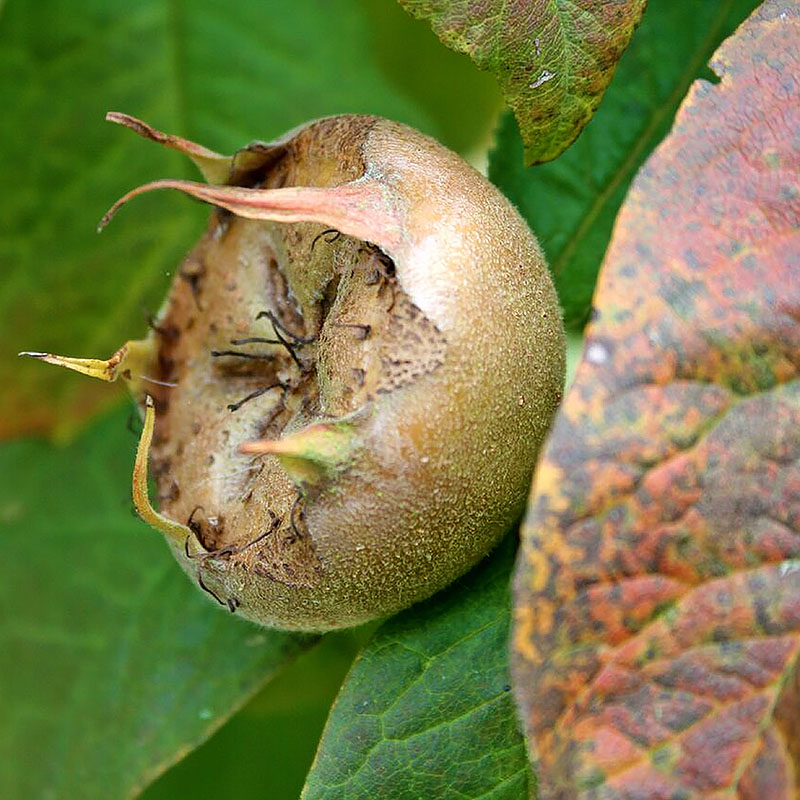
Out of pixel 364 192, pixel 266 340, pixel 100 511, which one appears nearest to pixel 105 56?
pixel 100 511

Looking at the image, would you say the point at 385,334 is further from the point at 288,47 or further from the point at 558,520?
the point at 288,47

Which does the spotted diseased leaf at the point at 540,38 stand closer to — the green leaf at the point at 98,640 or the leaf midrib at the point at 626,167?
the leaf midrib at the point at 626,167

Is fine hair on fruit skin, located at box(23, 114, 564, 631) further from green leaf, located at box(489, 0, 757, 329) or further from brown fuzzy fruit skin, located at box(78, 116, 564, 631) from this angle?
green leaf, located at box(489, 0, 757, 329)

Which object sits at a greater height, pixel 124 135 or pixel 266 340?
pixel 266 340

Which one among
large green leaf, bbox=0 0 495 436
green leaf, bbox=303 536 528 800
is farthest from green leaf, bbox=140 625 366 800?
green leaf, bbox=303 536 528 800

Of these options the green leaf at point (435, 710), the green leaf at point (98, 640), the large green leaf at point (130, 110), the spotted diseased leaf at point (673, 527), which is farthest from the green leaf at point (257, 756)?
the spotted diseased leaf at point (673, 527)

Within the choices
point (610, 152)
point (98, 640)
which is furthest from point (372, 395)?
point (98, 640)

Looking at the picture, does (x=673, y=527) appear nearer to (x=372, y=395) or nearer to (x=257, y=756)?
(x=372, y=395)
